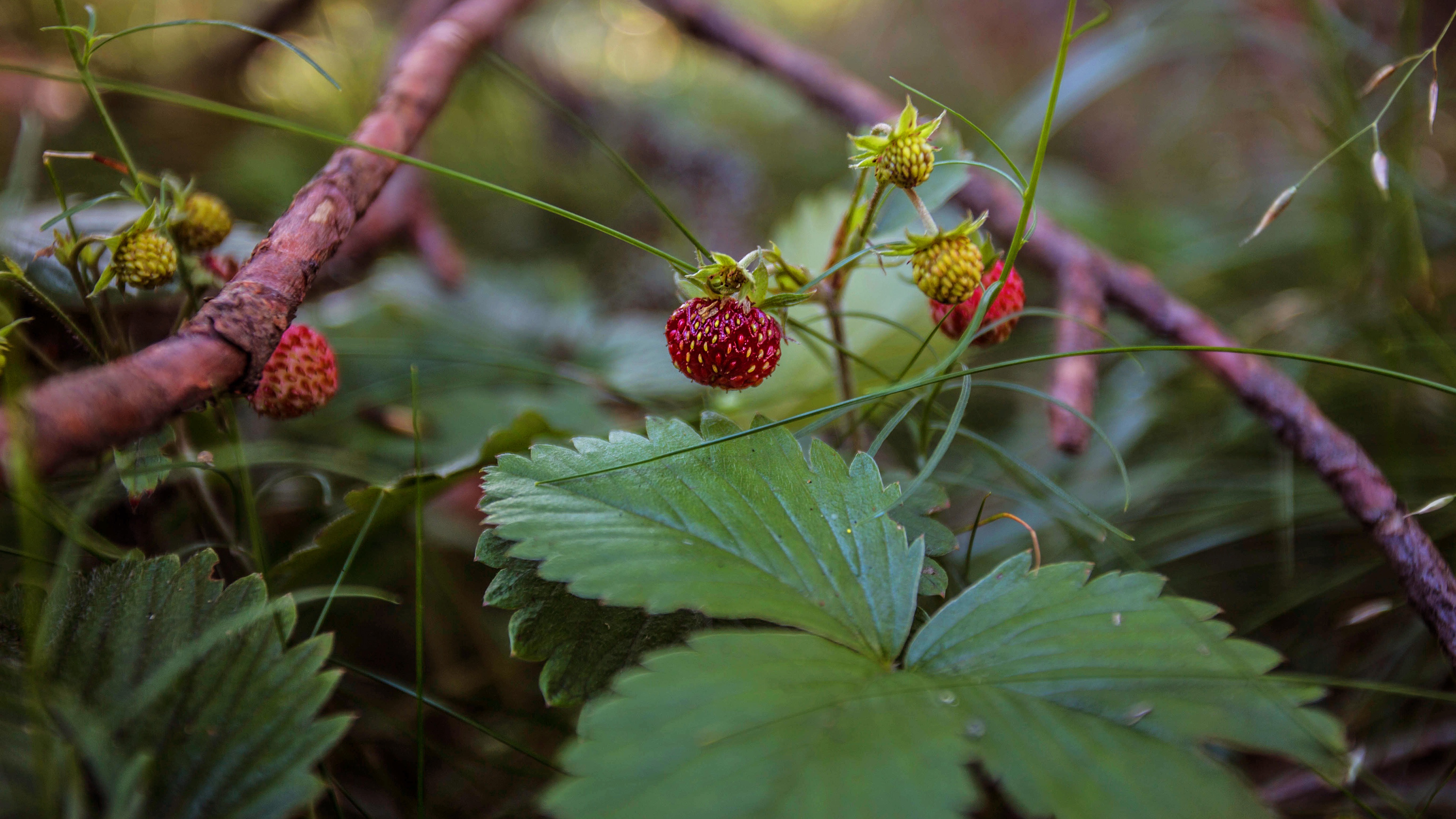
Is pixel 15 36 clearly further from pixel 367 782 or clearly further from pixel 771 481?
pixel 771 481

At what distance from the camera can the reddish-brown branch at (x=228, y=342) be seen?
346 millimetres

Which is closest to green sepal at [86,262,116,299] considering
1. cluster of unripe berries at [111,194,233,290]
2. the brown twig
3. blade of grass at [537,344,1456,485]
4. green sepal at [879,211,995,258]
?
cluster of unripe berries at [111,194,233,290]

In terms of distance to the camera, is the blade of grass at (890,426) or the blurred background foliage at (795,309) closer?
the blade of grass at (890,426)

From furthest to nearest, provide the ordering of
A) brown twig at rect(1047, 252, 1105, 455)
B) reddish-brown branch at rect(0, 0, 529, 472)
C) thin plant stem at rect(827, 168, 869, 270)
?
brown twig at rect(1047, 252, 1105, 455), thin plant stem at rect(827, 168, 869, 270), reddish-brown branch at rect(0, 0, 529, 472)

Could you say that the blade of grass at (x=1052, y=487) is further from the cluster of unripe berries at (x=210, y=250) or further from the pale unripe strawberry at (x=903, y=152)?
the cluster of unripe berries at (x=210, y=250)

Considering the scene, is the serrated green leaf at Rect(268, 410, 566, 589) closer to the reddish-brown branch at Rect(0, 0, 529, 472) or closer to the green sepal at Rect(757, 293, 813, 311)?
the reddish-brown branch at Rect(0, 0, 529, 472)

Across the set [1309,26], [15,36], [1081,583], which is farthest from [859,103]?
[15,36]

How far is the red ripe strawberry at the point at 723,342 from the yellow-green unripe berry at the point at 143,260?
1.18 feet

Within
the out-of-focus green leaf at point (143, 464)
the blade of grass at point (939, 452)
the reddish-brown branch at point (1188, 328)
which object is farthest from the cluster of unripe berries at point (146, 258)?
the reddish-brown branch at point (1188, 328)

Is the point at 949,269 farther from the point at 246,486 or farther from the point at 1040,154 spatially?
the point at 246,486

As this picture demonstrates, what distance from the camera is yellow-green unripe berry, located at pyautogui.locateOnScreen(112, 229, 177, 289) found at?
20.5 inches

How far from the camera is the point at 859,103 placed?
1112 millimetres

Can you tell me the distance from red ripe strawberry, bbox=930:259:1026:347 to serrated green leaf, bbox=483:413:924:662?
0.17 meters

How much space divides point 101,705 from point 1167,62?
2.88m
